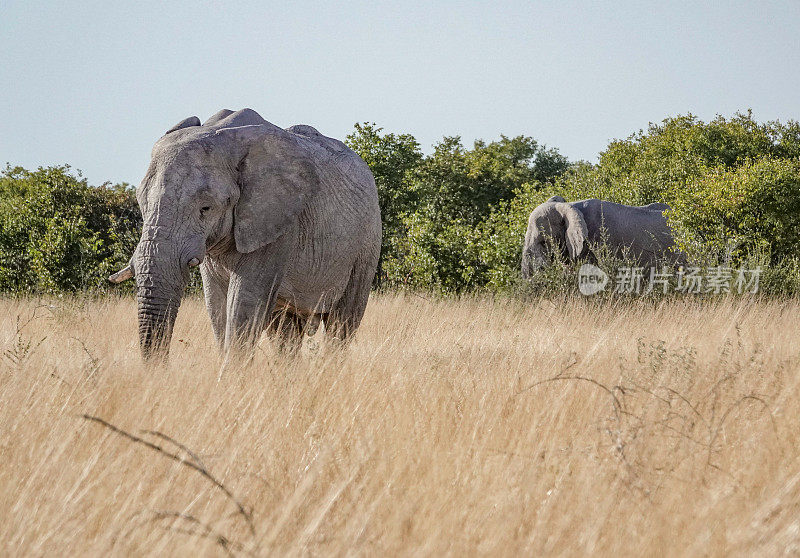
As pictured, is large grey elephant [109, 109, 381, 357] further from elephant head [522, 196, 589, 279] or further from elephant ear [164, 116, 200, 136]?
elephant head [522, 196, 589, 279]

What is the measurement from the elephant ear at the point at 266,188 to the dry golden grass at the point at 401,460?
2.93 feet

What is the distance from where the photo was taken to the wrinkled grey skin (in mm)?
14703

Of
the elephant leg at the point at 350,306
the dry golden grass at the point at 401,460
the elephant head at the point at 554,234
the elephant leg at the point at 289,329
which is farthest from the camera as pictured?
the elephant head at the point at 554,234

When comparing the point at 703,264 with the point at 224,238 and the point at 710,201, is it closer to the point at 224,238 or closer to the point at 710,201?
the point at 710,201

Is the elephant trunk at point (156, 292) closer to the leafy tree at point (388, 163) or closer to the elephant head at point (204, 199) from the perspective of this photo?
the elephant head at point (204, 199)

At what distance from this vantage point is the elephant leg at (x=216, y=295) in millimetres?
6552

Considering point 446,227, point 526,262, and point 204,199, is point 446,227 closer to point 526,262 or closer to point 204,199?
point 526,262

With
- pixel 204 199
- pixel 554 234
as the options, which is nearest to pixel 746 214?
pixel 554 234

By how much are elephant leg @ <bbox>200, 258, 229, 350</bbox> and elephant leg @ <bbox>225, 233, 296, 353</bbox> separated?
0.38 metres

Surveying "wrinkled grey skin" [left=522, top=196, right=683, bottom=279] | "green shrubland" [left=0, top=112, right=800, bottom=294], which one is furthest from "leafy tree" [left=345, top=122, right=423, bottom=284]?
"wrinkled grey skin" [left=522, top=196, right=683, bottom=279]

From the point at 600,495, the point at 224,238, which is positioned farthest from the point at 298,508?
the point at 224,238

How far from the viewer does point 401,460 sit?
356 cm

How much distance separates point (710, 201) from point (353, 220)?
26.2 ft

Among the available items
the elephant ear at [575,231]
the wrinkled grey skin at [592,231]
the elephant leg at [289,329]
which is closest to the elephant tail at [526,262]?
the wrinkled grey skin at [592,231]
